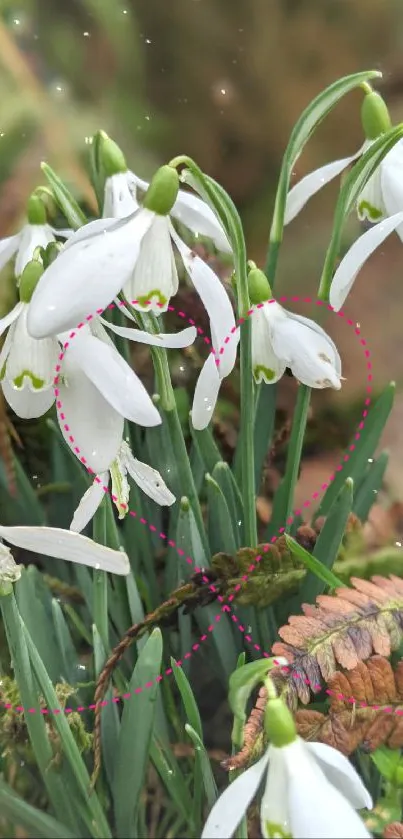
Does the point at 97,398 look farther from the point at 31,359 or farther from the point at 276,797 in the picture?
the point at 276,797

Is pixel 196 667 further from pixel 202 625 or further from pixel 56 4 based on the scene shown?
pixel 56 4

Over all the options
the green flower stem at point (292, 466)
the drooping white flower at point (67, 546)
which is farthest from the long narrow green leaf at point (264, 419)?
the drooping white flower at point (67, 546)

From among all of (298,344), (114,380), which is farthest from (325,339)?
(114,380)

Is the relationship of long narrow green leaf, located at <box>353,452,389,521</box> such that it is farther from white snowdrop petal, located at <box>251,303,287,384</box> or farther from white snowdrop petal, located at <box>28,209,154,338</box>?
white snowdrop petal, located at <box>28,209,154,338</box>

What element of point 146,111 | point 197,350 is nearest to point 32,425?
point 197,350

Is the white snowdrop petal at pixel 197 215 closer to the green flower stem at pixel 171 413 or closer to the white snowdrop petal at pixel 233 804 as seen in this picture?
the green flower stem at pixel 171 413
